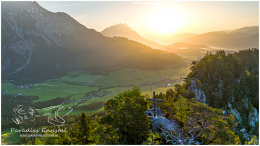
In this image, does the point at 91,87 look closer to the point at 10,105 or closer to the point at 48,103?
the point at 48,103

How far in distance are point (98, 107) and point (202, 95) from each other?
70724 mm

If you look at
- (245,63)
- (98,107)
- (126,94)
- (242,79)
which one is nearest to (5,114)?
(98,107)

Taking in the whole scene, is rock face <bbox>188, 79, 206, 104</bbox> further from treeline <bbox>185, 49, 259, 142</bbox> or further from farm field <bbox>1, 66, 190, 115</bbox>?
farm field <bbox>1, 66, 190, 115</bbox>

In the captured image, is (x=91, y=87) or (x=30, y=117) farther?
(x=91, y=87)

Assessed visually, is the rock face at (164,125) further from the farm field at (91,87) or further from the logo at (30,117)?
the farm field at (91,87)

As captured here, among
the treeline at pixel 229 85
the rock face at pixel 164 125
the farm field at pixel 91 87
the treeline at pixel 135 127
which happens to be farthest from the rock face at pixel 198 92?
the farm field at pixel 91 87

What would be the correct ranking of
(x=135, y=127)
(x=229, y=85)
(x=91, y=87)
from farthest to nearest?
(x=91, y=87), (x=229, y=85), (x=135, y=127)

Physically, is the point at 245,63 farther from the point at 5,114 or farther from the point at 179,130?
the point at 5,114

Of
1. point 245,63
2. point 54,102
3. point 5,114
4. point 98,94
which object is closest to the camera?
point 245,63

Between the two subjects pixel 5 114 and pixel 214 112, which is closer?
pixel 214 112


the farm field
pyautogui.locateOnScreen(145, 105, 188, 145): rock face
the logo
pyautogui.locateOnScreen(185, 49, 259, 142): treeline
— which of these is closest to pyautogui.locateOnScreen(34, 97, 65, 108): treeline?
the farm field

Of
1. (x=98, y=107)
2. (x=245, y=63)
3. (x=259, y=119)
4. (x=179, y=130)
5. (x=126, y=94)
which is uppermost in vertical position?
(x=245, y=63)

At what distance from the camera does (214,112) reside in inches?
896

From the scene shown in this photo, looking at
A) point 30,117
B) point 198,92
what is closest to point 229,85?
point 198,92
